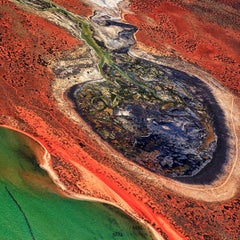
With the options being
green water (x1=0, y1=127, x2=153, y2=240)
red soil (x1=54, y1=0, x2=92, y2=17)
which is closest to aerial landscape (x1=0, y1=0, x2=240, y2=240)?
green water (x1=0, y1=127, x2=153, y2=240)

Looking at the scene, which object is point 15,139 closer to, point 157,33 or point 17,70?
point 17,70

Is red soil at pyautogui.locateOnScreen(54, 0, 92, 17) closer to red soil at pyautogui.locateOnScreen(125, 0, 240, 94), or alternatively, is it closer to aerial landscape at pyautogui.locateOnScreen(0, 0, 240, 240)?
aerial landscape at pyautogui.locateOnScreen(0, 0, 240, 240)

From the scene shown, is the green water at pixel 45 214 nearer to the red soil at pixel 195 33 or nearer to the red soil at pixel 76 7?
the red soil at pixel 195 33

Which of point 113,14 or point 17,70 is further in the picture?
point 113,14

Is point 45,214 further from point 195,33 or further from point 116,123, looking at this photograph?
point 195,33

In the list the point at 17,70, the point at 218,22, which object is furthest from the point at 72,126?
the point at 218,22

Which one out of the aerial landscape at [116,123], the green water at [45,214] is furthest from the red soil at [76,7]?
the green water at [45,214]
